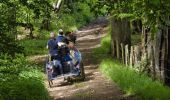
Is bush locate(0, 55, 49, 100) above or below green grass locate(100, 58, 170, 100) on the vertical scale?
above

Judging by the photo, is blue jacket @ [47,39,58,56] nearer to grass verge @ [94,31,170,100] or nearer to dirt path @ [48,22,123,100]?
dirt path @ [48,22,123,100]

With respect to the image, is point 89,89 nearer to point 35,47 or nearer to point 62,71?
point 62,71

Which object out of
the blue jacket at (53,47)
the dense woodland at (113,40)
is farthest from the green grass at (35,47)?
the blue jacket at (53,47)

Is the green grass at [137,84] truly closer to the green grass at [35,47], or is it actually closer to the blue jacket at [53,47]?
the blue jacket at [53,47]

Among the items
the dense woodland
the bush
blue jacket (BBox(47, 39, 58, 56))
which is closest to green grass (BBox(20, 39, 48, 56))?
the dense woodland

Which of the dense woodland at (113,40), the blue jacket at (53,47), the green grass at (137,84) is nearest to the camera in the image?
the dense woodland at (113,40)

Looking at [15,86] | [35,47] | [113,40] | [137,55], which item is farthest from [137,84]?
[35,47]

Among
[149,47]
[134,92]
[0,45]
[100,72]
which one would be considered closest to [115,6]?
[0,45]

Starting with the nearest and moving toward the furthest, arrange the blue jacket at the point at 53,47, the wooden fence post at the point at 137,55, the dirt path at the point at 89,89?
the dirt path at the point at 89,89, the blue jacket at the point at 53,47, the wooden fence post at the point at 137,55

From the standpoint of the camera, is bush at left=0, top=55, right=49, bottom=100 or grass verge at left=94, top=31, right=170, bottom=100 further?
grass verge at left=94, top=31, right=170, bottom=100

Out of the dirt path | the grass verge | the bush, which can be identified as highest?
the bush

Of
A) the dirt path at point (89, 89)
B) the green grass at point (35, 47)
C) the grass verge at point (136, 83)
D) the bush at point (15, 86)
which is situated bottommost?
the green grass at point (35, 47)

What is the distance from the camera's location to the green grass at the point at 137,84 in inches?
503

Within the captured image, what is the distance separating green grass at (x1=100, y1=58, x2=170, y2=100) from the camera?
503 inches
